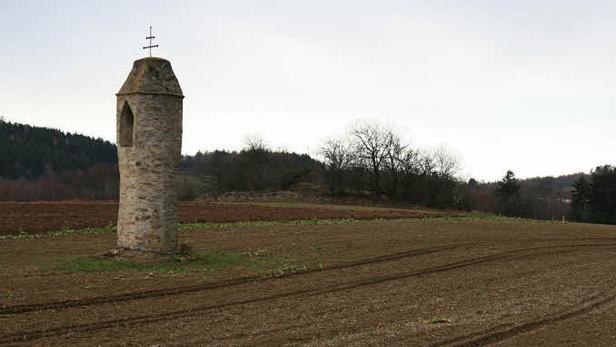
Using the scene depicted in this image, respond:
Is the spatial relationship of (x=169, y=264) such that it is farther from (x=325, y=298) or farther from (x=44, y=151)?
(x=44, y=151)

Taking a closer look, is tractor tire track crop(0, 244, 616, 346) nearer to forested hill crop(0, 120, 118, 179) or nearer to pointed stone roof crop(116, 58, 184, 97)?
pointed stone roof crop(116, 58, 184, 97)

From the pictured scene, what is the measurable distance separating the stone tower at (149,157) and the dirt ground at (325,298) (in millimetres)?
2284

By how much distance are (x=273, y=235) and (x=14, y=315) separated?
18.2 meters

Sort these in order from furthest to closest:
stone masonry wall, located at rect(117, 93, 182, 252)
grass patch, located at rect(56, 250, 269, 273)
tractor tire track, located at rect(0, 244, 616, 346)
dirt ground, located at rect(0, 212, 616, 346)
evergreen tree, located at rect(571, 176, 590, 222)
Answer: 1. evergreen tree, located at rect(571, 176, 590, 222)
2. stone masonry wall, located at rect(117, 93, 182, 252)
3. grass patch, located at rect(56, 250, 269, 273)
4. dirt ground, located at rect(0, 212, 616, 346)
5. tractor tire track, located at rect(0, 244, 616, 346)

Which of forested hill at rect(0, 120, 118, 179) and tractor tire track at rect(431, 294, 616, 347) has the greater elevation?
forested hill at rect(0, 120, 118, 179)

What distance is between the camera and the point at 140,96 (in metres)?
20.2

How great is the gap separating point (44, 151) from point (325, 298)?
4683 inches

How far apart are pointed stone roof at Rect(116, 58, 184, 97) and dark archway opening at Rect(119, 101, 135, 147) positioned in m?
0.63

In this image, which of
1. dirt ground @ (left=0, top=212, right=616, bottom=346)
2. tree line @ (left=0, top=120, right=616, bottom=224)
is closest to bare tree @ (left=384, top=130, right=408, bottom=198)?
tree line @ (left=0, top=120, right=616, bottom=224)

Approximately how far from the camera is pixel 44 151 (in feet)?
401

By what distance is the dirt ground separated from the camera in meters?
11.4

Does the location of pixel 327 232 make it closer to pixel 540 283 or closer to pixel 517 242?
pixel 517 242

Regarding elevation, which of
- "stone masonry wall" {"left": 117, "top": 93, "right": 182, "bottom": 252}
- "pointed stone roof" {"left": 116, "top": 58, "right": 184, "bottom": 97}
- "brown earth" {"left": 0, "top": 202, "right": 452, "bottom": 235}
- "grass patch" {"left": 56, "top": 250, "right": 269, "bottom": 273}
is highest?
"pointed stone roof" {"left": 116, "top": 58, "right": 184, "bottom": 97}

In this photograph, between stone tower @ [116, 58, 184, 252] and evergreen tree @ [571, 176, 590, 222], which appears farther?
evergreen tree @ [571, 176, 590, 222]
